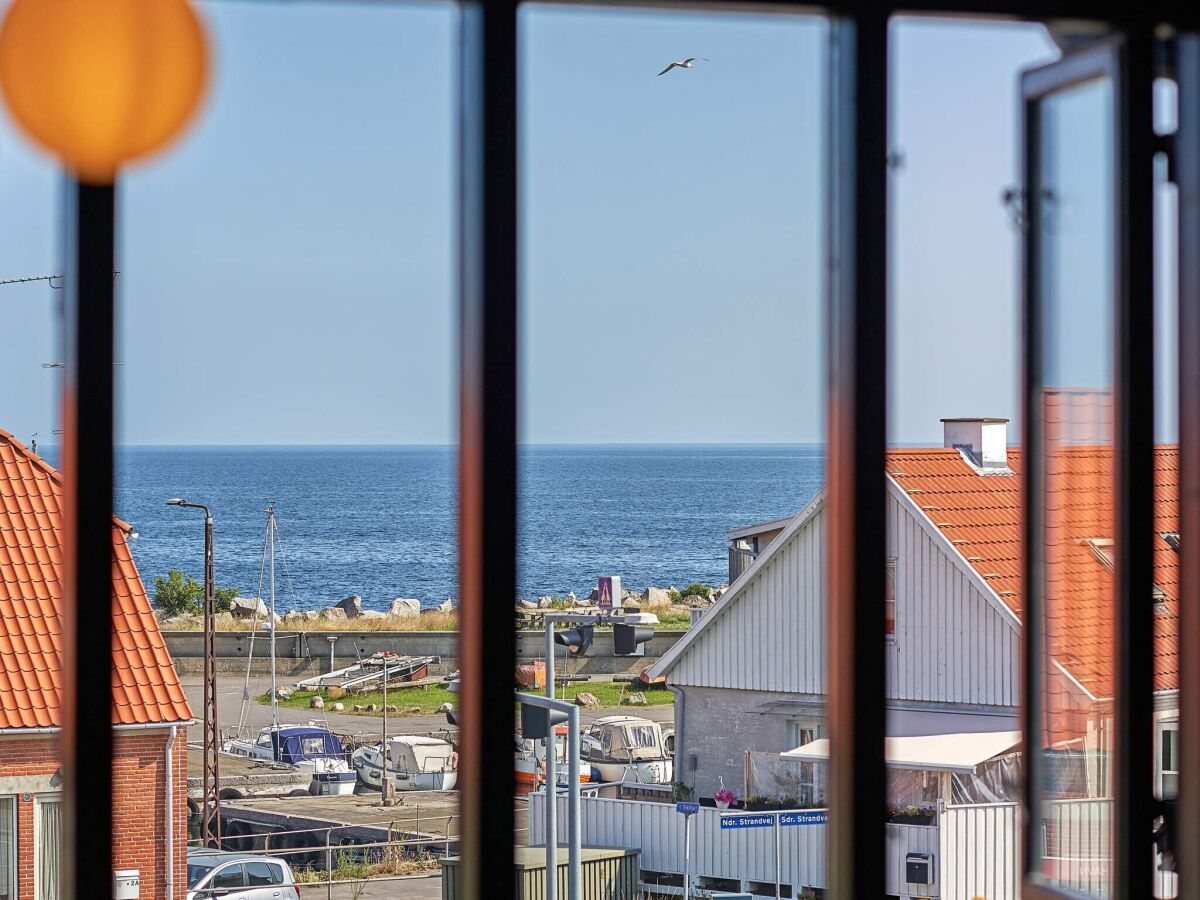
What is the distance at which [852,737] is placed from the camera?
37.3 inches

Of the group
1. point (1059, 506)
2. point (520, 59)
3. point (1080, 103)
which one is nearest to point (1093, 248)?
point (1080, 103)

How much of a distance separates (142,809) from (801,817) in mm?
2876

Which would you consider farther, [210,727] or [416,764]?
[416,764]

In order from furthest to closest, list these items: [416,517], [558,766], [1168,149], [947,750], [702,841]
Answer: [416,517], [558,766], [702,841], [947,750], [1168,149]

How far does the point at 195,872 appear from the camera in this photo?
4.59m

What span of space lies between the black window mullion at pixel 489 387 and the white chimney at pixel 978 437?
4528 mm

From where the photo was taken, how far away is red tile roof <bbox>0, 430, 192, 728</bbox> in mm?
3342

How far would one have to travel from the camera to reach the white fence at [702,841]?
5.79 meters

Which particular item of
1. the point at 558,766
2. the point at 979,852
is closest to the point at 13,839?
the point at 979,852

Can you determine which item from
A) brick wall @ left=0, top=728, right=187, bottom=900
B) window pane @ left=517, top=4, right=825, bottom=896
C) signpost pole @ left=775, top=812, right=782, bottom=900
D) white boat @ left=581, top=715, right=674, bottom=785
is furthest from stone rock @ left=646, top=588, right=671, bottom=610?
brick wall @ left=0, top=728, right=187, bottom=900

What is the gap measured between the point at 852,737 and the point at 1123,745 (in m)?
0.22

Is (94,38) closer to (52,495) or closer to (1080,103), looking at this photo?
(1080,103)

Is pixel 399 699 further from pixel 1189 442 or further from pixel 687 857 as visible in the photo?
pixel 1189 442

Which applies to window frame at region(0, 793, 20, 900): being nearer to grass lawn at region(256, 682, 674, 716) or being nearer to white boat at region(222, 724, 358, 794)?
grass lawn at region(256, 682, 674, 716)
